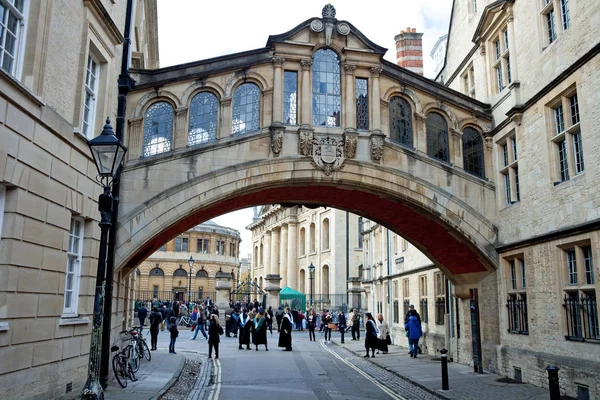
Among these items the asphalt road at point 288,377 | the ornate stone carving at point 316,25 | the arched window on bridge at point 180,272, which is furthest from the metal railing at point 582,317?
the arched window on bridge at point 180,272

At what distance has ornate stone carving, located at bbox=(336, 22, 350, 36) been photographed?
15695mm

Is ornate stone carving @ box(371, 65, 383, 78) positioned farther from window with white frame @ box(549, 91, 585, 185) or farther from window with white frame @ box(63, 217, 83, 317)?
window with white frame @ box(63, 217, 83, 317)

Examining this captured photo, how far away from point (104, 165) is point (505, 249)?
11.0m

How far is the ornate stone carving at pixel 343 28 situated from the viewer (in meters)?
15.7

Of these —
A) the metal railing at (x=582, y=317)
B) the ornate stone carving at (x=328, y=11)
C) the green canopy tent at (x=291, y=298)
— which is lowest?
the metal railing at (x=582, y=317)

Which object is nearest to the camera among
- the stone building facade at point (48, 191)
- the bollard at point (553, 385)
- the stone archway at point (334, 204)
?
the bollard at point (553, 385)

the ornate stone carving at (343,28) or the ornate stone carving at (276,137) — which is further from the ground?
the ornate stone carving at (343,28)

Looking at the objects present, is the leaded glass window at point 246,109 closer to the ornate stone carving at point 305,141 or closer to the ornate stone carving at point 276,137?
the ornate stone carving at point 276,137

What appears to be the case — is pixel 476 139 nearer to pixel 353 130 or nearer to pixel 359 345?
pixel 353 130

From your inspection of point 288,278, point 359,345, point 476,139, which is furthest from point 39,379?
point 288,278

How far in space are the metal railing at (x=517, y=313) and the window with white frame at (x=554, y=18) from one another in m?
6.22

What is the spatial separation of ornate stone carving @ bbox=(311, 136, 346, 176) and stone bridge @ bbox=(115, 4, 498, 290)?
0.03 m

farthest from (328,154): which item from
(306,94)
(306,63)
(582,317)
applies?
(582,317)

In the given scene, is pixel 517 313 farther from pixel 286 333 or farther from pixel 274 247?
pixel 274 247
